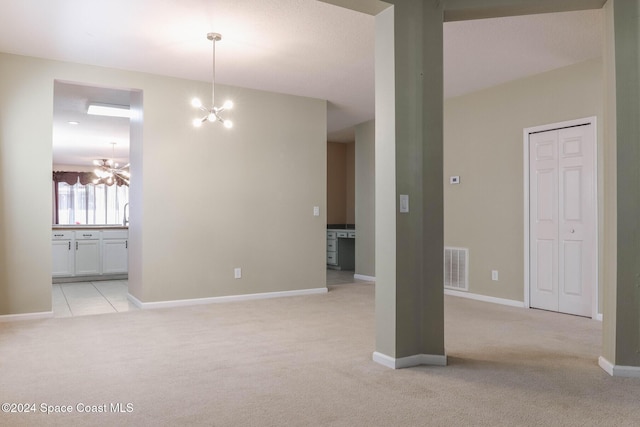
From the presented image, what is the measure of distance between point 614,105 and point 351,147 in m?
7.10

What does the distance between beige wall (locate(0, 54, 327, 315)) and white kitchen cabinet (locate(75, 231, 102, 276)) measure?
6.97 feet

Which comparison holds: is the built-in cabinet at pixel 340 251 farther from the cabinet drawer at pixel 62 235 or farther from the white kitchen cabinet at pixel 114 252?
the cabinet drawer at pixel 62 235

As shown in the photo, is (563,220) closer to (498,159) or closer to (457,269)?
(498,159)

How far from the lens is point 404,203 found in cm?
308

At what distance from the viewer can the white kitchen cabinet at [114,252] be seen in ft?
24.9

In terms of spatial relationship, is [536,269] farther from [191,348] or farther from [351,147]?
[351,147]

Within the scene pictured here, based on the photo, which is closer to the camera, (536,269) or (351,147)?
(536,269)

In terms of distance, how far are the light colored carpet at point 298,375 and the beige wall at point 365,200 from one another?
322cm

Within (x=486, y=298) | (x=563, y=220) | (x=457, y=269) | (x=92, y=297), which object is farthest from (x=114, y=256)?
(x=563, y=220)

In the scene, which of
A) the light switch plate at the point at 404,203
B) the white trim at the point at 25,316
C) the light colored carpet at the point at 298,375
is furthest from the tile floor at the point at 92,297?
the light switch plate at the point at 404,203

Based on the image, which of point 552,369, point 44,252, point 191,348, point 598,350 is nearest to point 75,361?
point 191,348

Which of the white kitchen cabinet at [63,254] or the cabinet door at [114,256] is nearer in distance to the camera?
the white kitchen cabinet at [63,254]

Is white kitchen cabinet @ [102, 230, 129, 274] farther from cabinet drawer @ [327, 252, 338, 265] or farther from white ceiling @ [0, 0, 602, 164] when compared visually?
cabinet drawer @ [327, 252, 338, 265]

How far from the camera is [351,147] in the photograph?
9930mm
